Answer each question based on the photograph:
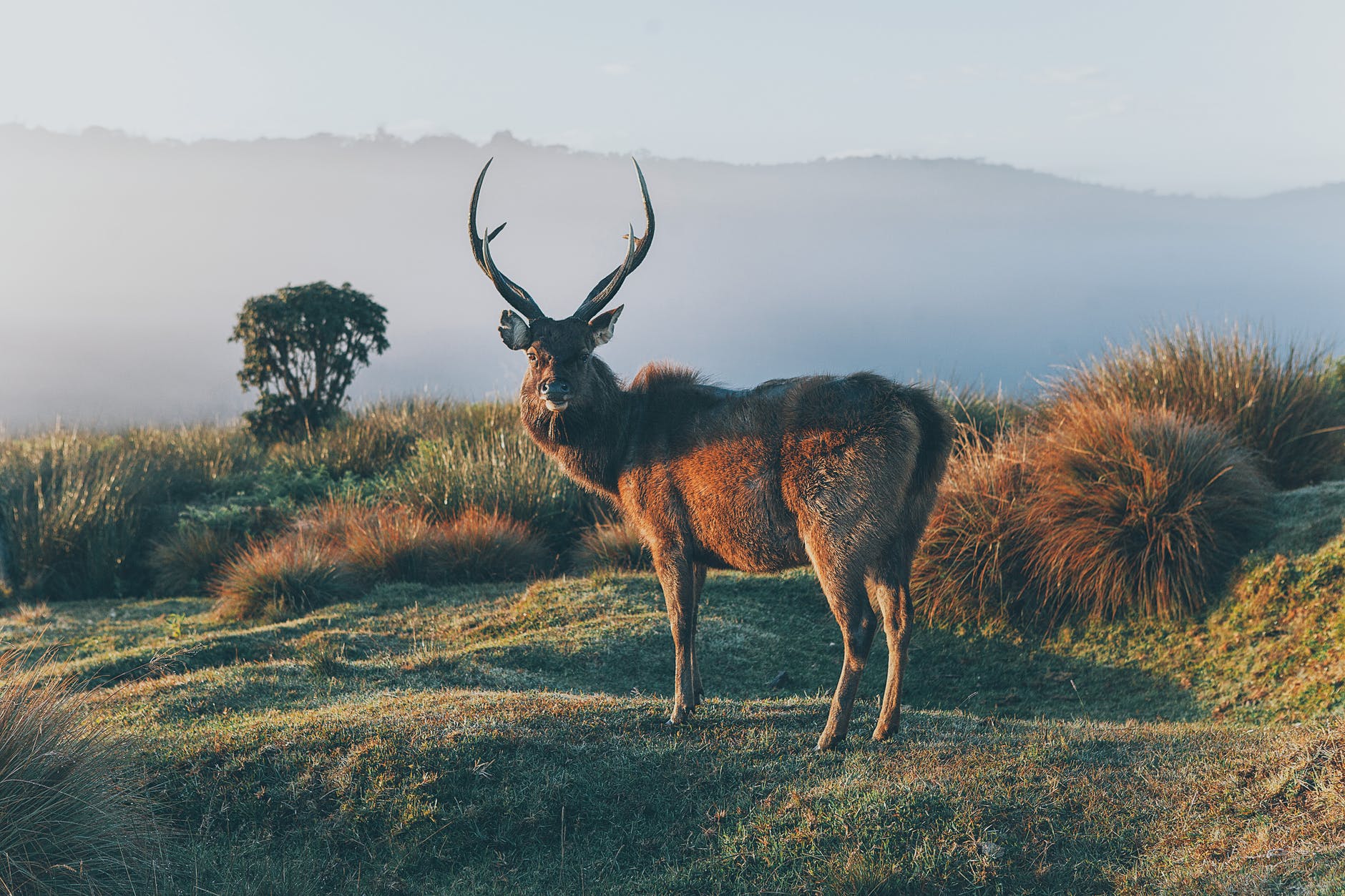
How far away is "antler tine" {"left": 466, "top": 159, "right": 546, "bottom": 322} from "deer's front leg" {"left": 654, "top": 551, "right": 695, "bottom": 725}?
184 cm

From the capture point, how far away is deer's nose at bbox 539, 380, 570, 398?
626cm

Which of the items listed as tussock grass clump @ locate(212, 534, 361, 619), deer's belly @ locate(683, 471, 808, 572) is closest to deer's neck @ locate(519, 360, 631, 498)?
deer's belly @ locate(683, 471, 808, 572)

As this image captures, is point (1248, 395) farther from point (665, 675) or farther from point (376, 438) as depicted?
→ point (376, 438)

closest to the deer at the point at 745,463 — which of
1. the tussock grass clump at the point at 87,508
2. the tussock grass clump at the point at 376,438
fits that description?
the tussock grass clump at the point at 376,438

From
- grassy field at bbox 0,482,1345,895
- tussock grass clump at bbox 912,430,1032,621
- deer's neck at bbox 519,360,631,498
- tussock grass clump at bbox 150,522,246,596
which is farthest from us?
tussock grass clump at bbox 150,522,246,596

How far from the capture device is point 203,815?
234 inches

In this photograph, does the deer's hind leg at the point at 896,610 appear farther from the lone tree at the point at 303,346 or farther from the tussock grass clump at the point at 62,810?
the lone tree at the point at 303,346

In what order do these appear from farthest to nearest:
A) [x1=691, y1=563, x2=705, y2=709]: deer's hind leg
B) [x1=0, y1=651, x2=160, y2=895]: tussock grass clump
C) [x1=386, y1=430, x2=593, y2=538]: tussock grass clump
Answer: [x1=386, y1=430, x2=593, y2=538]: tussock grass clump → [x1=691, y1=563, x2=705, y2=709]: deer's hind leg → [x1=0, y1=651, x2=160, y2=895]: tussock grass clump

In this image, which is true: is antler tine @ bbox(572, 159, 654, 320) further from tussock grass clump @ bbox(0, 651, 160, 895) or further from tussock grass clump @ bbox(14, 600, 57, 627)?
tussock grass clump @ bbox(14, 600, 57, 627)

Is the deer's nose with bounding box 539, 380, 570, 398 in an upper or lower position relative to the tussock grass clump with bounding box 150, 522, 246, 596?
upper

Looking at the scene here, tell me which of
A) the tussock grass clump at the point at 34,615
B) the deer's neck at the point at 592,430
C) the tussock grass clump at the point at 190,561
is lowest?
the tussock grass clump at the point at 34,615

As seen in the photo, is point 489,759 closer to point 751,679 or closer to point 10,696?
Result: point 10,696

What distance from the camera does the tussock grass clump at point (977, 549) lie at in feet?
34.1

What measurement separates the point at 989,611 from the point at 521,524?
21.1ft
